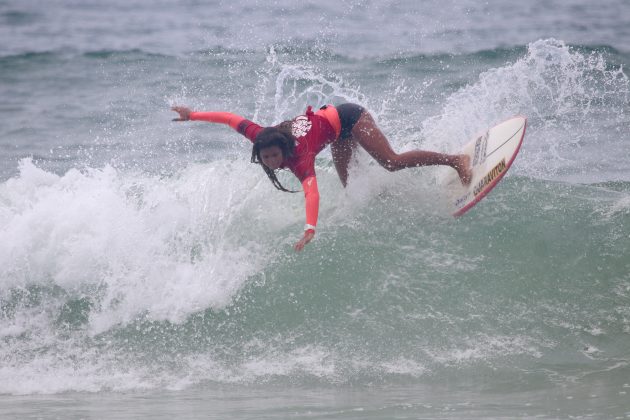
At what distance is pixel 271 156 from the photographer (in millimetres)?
5820

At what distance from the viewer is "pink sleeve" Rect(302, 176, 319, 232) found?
5749 millimetres

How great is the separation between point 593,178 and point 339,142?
4.02 metres

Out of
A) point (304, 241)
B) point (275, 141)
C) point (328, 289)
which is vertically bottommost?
point (328, 289)

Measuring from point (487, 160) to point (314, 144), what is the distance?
5.11 ft

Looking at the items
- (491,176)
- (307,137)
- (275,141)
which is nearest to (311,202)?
A: (275,141)

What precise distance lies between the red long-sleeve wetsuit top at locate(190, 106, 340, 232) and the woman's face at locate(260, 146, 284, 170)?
157mm

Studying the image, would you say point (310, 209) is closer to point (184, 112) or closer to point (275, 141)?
point (275, 141)

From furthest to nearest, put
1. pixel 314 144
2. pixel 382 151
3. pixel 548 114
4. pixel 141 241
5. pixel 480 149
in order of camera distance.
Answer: pixel 548 114
pixel 480 149
pixel 141 241
pixel 382 151
pixel 314 144

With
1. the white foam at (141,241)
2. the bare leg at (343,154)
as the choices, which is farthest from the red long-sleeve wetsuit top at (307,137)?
the white foam at (141,241)

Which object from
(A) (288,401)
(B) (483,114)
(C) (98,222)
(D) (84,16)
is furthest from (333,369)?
(D) (84,16)

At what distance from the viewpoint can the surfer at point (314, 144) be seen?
5824 mm

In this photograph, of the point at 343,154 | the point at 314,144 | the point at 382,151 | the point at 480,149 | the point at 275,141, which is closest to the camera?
the point at 275,141

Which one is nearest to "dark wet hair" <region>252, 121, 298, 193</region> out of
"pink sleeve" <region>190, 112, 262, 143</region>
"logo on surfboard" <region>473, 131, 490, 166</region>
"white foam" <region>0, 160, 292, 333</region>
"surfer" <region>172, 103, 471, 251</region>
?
"surfer" <region>172, 103, 471, 251</region>

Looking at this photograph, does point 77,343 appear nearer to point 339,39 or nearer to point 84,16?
point 339,39
